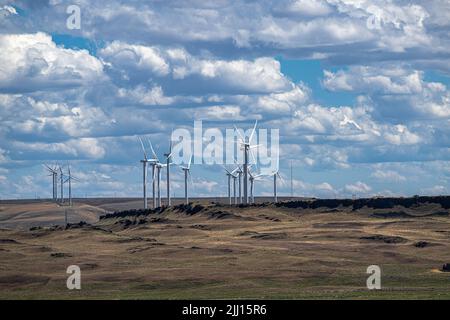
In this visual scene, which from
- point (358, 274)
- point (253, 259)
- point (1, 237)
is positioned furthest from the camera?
point (1, 237)

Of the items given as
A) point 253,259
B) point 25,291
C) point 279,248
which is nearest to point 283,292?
point 25,291

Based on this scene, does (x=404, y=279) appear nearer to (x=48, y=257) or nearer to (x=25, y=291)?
(x=25, y=291)

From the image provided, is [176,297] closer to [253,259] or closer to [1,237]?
[253,259]
